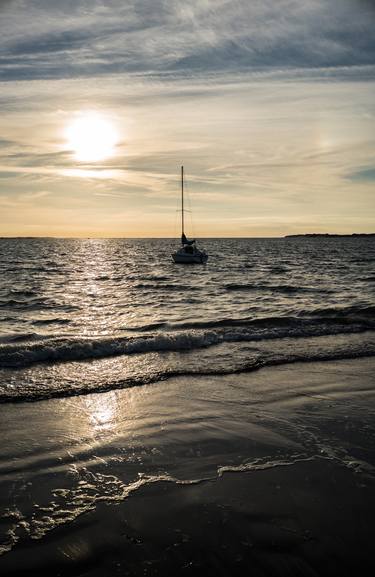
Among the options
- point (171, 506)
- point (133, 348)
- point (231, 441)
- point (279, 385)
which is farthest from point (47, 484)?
point (133, 348)

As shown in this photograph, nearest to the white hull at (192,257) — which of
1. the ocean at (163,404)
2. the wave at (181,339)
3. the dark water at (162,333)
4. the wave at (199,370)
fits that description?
the dark water at (162,333)

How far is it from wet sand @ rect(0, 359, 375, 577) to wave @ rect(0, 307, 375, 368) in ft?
13.2

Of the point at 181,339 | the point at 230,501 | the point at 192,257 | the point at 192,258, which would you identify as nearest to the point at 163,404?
the point at 230,501

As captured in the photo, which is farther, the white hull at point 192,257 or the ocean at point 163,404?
the white hull at point 192,257

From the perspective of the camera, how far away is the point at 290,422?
23.9 ft

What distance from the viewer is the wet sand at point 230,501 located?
4.02 m

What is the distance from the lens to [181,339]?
1418cm

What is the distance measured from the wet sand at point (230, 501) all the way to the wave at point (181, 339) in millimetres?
4027

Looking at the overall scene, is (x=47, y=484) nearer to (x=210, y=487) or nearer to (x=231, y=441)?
(x=210, y=487)

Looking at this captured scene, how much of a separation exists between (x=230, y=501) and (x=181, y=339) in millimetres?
9259

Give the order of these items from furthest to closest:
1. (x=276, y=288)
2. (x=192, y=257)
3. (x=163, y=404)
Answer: (x=192, y=257) < (x=276, y=288) < (x=163, y=404)

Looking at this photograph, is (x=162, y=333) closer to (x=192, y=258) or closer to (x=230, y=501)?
(x=230, y=501)

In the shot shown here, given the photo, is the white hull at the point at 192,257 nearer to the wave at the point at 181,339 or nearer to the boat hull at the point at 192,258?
the boat hull at the point at 192,258

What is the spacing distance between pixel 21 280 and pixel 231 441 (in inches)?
1345
